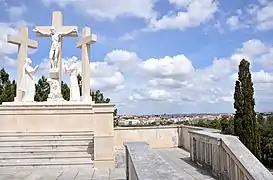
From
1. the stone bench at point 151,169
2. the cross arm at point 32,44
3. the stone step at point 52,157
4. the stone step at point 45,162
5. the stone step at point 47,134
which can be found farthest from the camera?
the cross arm at point 32,44

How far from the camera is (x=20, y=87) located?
14188mm

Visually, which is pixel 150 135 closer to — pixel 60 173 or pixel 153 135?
pixel 153 135

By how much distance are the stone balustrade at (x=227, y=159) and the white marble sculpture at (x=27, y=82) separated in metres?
7.93

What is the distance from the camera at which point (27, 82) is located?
46.3 ft

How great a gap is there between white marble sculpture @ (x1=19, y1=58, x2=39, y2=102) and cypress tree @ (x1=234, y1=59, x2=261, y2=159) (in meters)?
10.5

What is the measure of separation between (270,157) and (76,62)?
18.2m

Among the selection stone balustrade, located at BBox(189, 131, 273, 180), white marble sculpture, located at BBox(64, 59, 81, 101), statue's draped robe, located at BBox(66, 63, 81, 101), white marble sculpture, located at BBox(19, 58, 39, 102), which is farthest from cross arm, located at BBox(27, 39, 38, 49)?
stone balustrade, located at BBox(189, 131, 273, 180)

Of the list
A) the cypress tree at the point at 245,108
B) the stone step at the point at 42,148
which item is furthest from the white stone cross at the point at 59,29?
the cypress tree at the point at 245,108

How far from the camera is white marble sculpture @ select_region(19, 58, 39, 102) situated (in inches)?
552

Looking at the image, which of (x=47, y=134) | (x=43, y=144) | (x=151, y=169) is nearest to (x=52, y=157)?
(x=43, y=144)

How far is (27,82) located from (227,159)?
10009mm

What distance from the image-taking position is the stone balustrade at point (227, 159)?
519 cm

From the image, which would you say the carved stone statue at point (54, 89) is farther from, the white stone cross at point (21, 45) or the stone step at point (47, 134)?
the stone step at point (47, 134)

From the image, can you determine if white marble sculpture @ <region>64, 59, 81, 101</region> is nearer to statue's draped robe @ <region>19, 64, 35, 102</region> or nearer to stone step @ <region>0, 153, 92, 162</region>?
statue's draped robe @ <region>19, 64, 35, 102</region>
